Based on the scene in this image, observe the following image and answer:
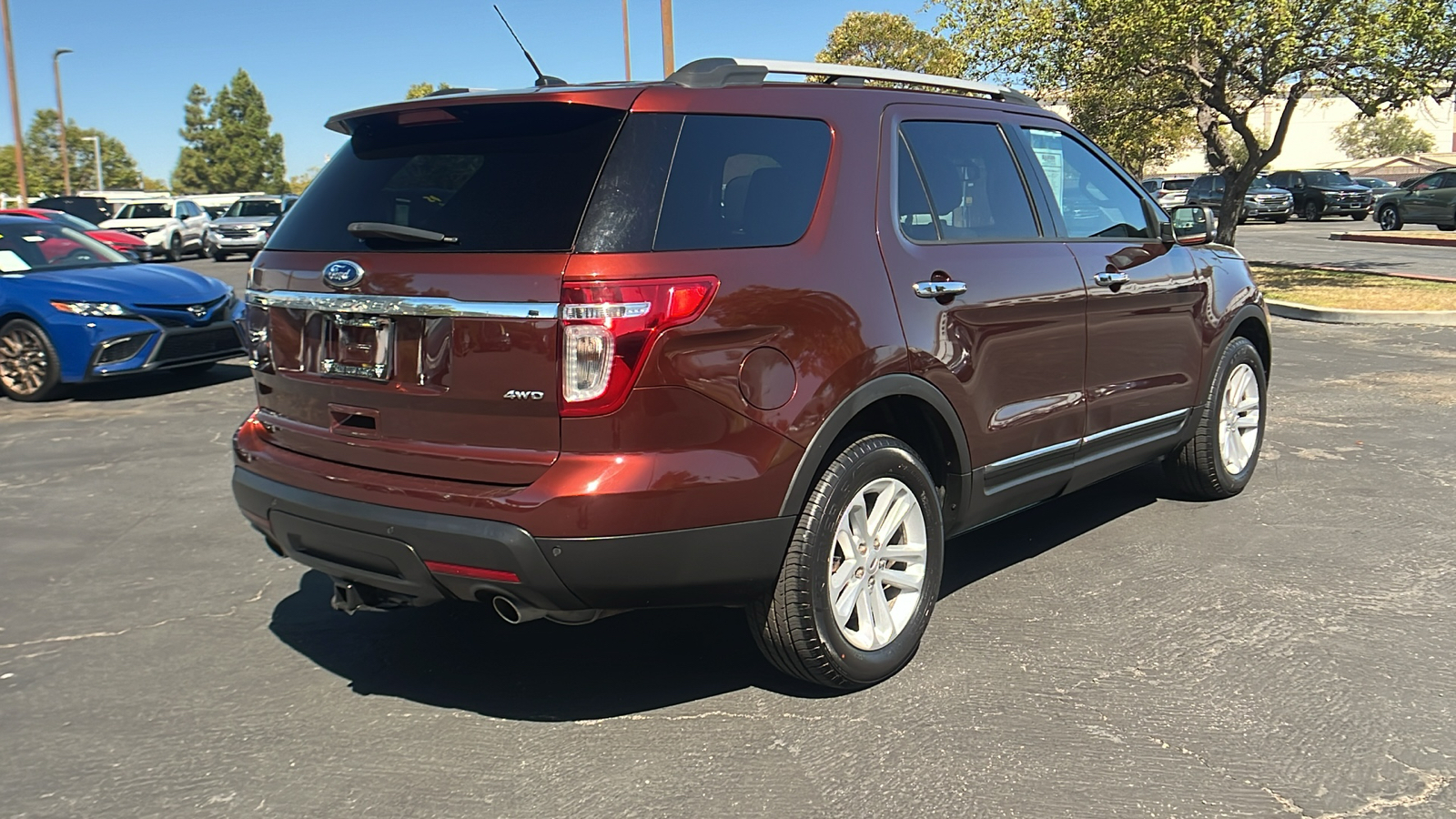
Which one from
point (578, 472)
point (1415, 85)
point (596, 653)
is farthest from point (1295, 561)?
point (1415, 85)

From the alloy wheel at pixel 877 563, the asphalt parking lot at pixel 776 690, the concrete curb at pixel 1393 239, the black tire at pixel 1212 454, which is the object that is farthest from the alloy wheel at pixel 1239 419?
the concrete curb at pixel 1393 239

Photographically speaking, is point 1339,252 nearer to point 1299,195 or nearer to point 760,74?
point 1299,195

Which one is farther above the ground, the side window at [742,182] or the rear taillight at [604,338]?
the side window at [742,182]

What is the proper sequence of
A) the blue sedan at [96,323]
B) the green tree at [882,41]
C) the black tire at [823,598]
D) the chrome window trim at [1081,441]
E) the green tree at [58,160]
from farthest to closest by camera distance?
the green tree at [58,160]
the green tree at [882,41]
the blue sedan at [96,323]
the chrome window trim at [1081,441]
the black tire at [823,598]

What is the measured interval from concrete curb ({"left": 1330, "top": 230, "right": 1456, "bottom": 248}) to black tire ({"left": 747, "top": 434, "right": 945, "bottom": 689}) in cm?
2610

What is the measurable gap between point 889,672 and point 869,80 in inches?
79.1

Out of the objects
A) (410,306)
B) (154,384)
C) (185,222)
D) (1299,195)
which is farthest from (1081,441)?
(1299,195)

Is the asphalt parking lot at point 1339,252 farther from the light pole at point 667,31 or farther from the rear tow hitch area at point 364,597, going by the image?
the rear tow hitch area at point 364,597

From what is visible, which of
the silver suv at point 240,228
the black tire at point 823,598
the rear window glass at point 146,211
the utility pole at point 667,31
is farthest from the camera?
the rear window glass at point 146,211

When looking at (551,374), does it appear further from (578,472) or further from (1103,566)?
(1103,566)

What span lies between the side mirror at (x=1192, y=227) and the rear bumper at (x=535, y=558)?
306 centimetres

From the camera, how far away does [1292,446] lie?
696cm

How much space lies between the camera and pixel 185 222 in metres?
33.3

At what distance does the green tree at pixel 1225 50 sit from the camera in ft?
50.0
